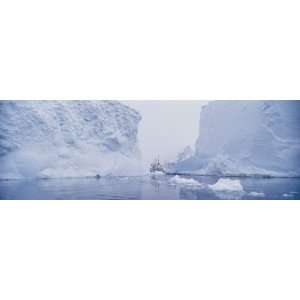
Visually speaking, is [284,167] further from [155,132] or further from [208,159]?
[155,132]

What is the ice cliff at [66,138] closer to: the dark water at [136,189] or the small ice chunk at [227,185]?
the dark water at [136,189]

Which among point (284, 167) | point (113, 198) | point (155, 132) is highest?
point (155, 132)

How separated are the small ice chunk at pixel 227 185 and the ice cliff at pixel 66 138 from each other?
861 millimetres

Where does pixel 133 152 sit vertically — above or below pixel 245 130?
below

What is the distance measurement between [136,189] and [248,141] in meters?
1.30

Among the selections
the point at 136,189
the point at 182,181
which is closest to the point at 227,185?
the point at 182,181

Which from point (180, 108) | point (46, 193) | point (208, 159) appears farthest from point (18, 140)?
point (208, 159)

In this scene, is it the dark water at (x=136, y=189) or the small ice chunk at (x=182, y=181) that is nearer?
the dark water at (x=136, y=189)

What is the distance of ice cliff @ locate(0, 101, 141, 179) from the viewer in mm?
3922

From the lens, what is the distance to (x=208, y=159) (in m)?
3.97

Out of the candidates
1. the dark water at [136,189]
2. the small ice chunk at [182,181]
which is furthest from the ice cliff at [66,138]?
the small ice chunk at [182,181]

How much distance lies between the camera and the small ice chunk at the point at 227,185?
3.91m

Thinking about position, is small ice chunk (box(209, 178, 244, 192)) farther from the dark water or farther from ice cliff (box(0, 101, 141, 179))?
ice cliff (box(0, 101, 141, 179))

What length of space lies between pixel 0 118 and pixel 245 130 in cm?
260
